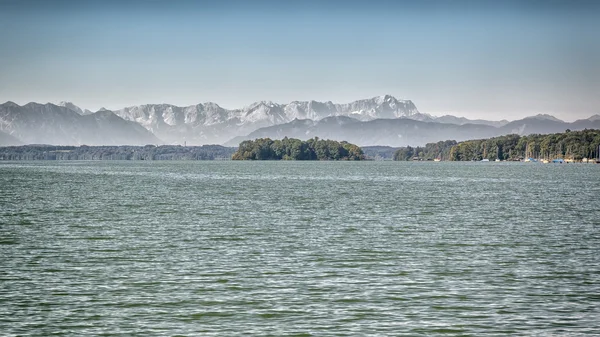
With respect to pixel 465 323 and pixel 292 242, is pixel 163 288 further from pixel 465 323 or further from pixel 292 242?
pixel 292 242

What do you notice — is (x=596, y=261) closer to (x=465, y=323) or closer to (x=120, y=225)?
(x=465, y=323)

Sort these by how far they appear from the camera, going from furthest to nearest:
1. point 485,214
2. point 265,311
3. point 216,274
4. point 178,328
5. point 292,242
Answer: point 485,214, point 292,242, point 216,274, point 265,311, point 178,328

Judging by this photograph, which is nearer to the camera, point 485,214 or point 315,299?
point 315,299

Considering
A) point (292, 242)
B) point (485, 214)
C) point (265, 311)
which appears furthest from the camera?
point (485, 214)

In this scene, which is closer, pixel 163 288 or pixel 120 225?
pixel 163 288

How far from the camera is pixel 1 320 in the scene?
1883 cm

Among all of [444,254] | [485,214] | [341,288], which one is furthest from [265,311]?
[485,214]

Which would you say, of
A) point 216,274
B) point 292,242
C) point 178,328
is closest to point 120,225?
point 292,242

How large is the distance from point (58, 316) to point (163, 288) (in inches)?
166

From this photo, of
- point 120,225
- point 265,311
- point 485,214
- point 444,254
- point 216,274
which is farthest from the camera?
point 485,214

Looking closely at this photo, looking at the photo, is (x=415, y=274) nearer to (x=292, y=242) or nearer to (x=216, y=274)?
(x=216, y=274)

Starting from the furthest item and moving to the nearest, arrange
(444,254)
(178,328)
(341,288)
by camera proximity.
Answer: (444,254) → (341,288) → (178,328)

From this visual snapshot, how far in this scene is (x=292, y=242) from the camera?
33.9 metres

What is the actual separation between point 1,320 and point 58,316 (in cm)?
138
